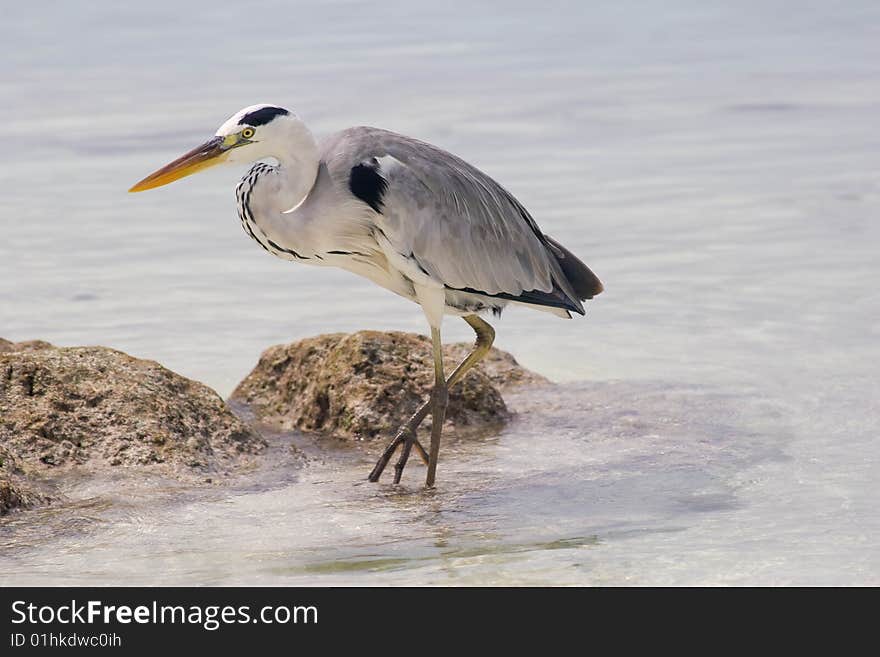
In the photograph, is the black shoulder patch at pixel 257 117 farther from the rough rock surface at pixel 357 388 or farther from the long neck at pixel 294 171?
the rough rock surface at pixel 357 388

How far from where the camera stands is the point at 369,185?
724 centimetres

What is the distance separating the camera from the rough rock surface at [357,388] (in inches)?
319

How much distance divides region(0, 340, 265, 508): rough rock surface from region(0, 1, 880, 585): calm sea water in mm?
325

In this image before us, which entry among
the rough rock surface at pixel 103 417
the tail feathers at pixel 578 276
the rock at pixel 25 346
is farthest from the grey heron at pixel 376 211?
the rock at pixel 25 346

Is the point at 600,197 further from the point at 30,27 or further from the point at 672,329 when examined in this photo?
the point at 30,27

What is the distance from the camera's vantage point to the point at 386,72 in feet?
62.9

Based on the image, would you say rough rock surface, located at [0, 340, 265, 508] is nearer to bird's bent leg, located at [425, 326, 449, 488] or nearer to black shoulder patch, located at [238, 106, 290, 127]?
bird's bent leg, located at [425, 326, 449, 488]

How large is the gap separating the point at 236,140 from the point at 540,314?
408 centimetres

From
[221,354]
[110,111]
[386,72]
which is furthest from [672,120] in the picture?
[221,354]

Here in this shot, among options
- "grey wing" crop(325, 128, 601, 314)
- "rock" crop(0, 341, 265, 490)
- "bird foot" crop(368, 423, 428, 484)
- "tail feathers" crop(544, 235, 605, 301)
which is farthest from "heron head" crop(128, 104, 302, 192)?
"tail feathers" crop(544, 235, 605, 301)

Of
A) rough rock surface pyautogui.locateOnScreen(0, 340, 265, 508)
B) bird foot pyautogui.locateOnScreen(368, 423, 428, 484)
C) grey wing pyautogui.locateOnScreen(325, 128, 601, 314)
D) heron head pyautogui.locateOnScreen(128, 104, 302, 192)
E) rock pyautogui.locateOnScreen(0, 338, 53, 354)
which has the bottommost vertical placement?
bird foot pyautogui.locateOnScreen(368, 423, 428, 484)

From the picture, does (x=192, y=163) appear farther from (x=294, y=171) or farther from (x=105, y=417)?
(x=105, y=417)

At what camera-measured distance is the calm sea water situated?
630 cm

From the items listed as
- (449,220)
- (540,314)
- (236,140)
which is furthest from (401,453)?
(540,314)
